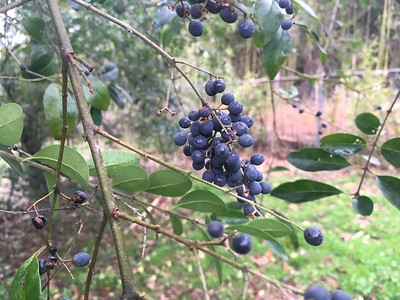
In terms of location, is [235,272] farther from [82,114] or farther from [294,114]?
[294,114]

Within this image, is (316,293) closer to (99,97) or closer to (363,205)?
(363,205)

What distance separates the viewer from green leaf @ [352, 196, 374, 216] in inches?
32.5

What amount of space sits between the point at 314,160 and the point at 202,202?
34 cm

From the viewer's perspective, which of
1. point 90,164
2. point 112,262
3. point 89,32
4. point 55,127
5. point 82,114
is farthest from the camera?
point 112,262

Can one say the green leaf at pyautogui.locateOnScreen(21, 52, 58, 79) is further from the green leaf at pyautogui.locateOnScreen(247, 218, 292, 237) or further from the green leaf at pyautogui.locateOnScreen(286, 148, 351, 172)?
the green leaf at pyautogui.locateOnScreen(247, 218, 292, 237)

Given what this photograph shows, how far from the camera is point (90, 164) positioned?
2.09 feet

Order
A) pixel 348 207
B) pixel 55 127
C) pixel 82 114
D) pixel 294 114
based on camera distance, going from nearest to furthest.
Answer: pixel 82 114 < pixel 55 127 < pixel 348 207 < pixel 294 114

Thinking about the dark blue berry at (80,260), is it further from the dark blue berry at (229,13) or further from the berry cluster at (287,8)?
the berry cluster at (287,8)

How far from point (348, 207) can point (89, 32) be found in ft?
9.47

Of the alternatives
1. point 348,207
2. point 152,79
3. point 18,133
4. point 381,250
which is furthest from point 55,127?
point 348,207

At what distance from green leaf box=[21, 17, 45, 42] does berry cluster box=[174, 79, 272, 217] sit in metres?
0.69

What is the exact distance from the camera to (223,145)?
0.58 meters

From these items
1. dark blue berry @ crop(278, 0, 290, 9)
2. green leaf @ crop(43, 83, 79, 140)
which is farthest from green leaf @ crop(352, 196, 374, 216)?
green leaf @ crop(43, 83, 79, 140)

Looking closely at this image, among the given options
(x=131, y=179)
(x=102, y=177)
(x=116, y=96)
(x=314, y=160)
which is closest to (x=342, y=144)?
(x=314, y=160)
